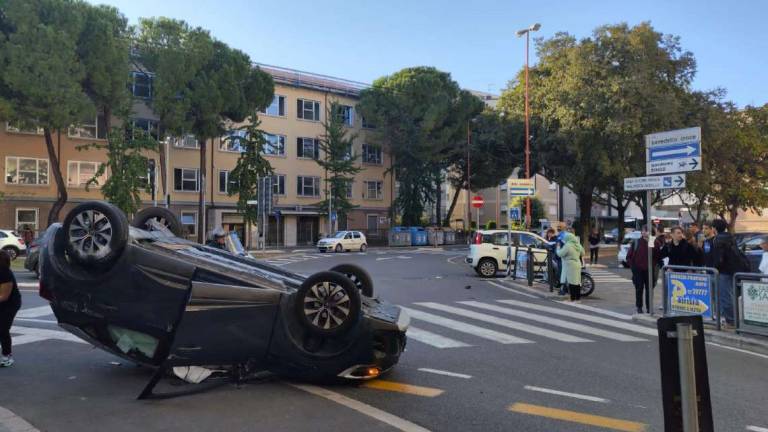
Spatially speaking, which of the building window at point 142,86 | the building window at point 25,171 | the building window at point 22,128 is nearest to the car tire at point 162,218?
the building window at point 22,128

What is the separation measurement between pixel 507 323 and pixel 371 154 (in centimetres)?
4574

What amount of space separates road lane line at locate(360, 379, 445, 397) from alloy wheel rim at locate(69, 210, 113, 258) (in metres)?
2.87

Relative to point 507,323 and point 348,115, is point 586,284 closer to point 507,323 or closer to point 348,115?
point 507,323

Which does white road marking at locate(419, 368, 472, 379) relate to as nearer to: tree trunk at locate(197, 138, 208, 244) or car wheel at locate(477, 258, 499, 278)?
car wheel at locate(477, 258, 499, 278)

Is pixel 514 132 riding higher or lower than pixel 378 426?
higher

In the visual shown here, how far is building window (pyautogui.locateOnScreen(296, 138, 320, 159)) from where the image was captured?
50.1 metres

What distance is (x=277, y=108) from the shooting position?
48.7 m

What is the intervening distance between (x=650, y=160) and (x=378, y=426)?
9026mm

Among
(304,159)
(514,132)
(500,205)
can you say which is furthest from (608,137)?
(500,205)

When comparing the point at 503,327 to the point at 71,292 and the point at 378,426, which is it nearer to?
the point at 378,426

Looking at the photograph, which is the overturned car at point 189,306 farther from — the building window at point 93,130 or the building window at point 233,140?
the building window at point 93,130

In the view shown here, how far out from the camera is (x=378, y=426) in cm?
486

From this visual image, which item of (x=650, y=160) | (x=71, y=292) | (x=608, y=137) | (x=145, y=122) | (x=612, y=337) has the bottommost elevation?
(x=612, y=337)

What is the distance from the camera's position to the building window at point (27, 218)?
36.3m
